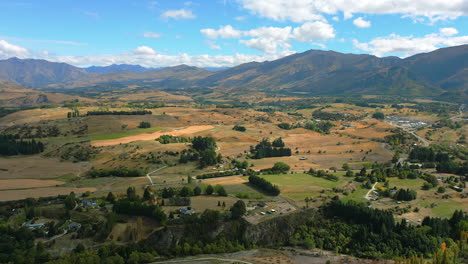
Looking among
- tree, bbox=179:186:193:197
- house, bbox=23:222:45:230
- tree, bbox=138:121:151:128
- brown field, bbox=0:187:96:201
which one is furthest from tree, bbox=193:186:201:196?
tree, bbox=138:121:151:128

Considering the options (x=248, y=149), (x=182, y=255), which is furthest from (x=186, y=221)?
(x=248, y=149)

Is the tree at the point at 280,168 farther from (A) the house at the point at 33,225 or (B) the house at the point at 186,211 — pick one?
(A) the house at the point at 33,225

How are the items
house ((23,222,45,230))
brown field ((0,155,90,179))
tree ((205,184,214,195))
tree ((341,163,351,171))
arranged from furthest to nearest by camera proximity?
tree ((341,163,351,171)), brown field ((0,155,90,179)), tree ((205,184,214,195)), house ((23,222,45,230))

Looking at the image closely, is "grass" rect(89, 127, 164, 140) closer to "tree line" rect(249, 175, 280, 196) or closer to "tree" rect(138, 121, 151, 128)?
"tree" rect(138, 121, 151, 128)

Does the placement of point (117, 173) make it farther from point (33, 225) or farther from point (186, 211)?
point (186, 211)

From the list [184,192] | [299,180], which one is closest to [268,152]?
[299,180]

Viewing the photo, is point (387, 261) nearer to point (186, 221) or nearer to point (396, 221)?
point (396, 221)
